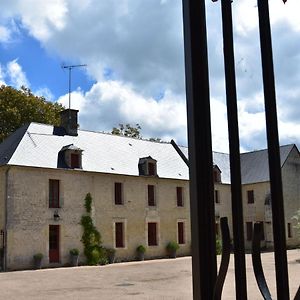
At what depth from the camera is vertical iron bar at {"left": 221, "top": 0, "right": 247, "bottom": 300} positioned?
1.40 metres

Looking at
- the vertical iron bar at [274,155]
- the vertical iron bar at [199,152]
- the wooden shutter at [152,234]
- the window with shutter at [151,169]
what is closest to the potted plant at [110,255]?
the wooden shutter at [152,234]

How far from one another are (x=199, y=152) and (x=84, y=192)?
24.9 m

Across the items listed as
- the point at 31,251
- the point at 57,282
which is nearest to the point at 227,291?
the point at 57,282

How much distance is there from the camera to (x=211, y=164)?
150cm

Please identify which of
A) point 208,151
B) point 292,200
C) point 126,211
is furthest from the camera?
Answer: point 292,200

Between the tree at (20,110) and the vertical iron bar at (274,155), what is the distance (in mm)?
32308

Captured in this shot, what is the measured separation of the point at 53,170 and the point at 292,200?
19.2 meters

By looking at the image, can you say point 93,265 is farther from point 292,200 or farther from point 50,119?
point 292,200

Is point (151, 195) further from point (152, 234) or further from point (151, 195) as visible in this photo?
point (152, 234)

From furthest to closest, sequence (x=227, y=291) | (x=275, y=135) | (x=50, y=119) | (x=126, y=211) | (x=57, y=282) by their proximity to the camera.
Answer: (x=50, y=119) → (x=126, y=211) → (x=57, y=282) → (x=227, y=291) → (x=275, y=135)

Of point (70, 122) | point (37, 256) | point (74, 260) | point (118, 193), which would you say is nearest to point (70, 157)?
point (70, 122)

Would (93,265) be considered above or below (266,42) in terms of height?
below

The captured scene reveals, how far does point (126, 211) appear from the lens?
27.7 m

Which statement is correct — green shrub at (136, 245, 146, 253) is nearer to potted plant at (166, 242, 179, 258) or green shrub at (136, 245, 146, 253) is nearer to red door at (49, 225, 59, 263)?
potted plant at (166, 242, 179, 258)
